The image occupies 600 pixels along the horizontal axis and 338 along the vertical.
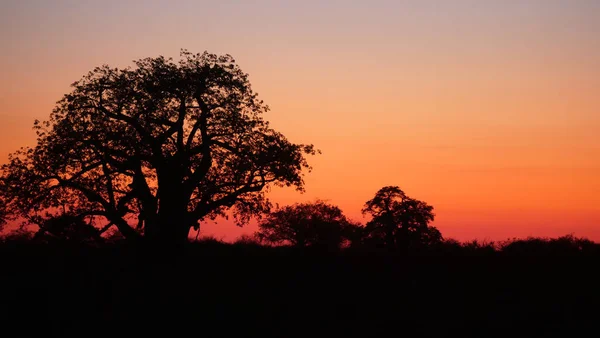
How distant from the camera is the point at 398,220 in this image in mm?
78688

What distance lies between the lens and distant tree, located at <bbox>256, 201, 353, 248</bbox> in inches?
3789

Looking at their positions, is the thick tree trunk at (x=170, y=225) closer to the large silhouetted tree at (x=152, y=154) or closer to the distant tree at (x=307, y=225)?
the large silhouetted tree at (x=152, y=154)

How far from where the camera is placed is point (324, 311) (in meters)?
23.3

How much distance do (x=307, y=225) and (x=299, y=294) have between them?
7282 cm

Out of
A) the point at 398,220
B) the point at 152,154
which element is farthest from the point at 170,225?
the point at 398,220

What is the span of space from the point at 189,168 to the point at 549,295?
22.7m

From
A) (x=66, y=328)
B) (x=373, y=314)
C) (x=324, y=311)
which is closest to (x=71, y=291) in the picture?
(x=66, y=328)

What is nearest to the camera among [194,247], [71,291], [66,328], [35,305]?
[66,328]

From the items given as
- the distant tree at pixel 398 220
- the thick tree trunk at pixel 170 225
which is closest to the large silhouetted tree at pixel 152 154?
the thick tree trunk at pixel 170 225

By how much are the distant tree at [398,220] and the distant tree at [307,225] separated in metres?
15.9

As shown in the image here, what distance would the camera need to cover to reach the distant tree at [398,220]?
77938 millimetres

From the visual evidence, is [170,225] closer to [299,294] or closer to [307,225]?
[299,294]

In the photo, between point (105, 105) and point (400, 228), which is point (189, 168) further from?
point (400, 228)

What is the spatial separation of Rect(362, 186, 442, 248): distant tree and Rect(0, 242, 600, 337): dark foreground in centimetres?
4733
